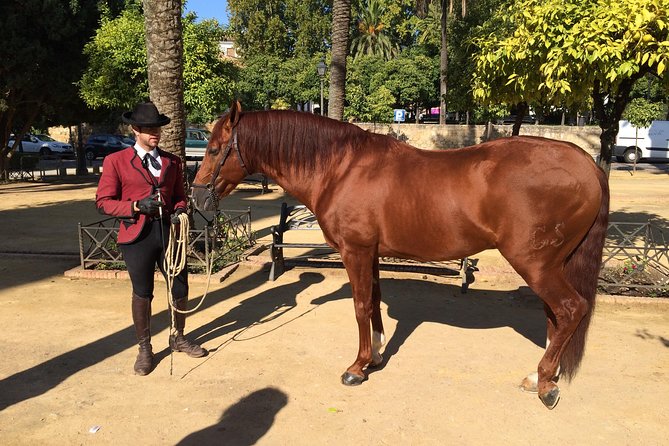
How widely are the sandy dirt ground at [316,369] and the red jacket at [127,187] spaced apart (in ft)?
4.65

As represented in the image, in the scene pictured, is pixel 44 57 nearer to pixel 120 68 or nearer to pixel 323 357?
pixel 120 68

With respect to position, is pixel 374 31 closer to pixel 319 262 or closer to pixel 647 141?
pixel 647 141

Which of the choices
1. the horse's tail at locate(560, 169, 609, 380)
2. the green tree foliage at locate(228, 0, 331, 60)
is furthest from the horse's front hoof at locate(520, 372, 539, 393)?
Result: the green tree foliage at locate(228, 0, 331, 60)

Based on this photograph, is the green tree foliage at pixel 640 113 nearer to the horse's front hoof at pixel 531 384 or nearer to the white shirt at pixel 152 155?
the horse's front hoof at pixel 531 384

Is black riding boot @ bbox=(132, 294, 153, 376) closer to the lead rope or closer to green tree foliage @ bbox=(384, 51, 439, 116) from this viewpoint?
the lead rope

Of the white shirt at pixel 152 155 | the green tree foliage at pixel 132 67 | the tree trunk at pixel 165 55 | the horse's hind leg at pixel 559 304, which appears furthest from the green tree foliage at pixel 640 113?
the white shirt at pixel 152 155

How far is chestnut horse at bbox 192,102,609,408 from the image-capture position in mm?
3914

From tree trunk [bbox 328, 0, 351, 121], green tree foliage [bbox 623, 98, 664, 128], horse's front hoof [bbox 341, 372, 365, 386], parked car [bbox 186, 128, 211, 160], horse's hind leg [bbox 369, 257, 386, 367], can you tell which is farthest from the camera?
parked car [bbox 186, 128, 211, 160]

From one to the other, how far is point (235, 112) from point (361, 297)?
198 centimetres

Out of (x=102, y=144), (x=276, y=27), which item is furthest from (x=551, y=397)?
(x=276, y=27)

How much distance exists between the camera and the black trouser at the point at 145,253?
440cm

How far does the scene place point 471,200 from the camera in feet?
13.2

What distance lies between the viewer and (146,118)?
14.0 feet

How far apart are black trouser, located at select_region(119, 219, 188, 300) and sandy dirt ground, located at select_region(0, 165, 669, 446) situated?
84 cm
